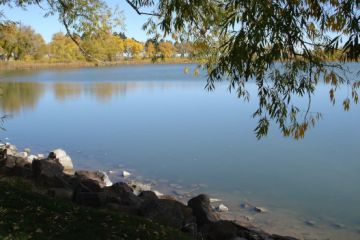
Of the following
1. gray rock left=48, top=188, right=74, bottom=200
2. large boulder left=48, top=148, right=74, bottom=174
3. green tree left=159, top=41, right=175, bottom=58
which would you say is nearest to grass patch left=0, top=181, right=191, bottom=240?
gray rock left=48, top=188, right=74, bottom=200

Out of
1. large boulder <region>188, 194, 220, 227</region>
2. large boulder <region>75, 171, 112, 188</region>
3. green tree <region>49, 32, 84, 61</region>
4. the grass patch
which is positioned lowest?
large boulder <region>75, 171, 112, 188</region>

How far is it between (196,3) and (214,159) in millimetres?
8179

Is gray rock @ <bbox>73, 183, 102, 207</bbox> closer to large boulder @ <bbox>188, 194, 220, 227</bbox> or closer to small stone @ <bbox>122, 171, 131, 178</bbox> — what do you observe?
large boulder @ <bbox>188, 194, 220, 227</bbox>

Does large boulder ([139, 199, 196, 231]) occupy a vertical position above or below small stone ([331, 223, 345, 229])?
above

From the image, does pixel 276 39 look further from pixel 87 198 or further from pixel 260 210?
pixel 260 210

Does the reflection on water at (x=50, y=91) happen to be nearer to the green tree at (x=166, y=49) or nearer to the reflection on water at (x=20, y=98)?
the reflection on water at (x=20, y=98)

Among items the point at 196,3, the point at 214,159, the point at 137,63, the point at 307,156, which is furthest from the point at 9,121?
the point at 137,63

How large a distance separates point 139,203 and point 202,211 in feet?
3.24

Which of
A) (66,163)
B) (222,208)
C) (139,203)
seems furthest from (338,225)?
(66,163)

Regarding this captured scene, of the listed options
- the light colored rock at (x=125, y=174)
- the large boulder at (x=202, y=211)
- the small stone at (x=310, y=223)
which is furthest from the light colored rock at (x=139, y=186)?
the small stone at (x=310, y=223)

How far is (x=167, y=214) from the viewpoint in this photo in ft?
20.7

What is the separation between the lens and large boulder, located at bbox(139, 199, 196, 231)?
619 centimetres

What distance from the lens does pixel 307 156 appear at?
11914 millimetres

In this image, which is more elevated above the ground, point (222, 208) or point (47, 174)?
point (47, 174)
